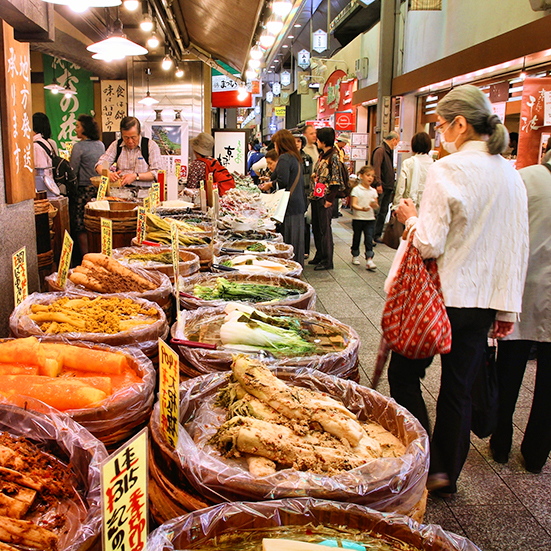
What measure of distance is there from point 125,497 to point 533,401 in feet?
9.28

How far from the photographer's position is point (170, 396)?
1.56 meters

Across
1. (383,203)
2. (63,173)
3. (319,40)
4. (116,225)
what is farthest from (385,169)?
(319,40)

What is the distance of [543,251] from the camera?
3.07m

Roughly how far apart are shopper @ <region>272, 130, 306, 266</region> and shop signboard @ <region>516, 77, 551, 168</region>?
2860 millimetres

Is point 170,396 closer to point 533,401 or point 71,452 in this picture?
point 71,452

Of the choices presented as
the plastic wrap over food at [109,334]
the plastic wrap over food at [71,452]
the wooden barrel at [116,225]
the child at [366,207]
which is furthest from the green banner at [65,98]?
the plastic wrap over food at [71,452]

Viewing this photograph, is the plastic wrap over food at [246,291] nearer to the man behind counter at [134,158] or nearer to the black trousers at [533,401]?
the black trousers at [533,401]

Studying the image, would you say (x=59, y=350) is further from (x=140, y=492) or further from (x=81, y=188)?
(x=81, y=188)

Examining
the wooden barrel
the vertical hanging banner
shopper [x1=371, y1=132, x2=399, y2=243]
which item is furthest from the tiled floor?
the vertical hanging banner

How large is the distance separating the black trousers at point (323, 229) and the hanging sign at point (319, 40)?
14.8 m

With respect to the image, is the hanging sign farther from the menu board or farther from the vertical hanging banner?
the menu board

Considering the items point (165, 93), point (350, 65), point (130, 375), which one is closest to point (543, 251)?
point (130, 375)

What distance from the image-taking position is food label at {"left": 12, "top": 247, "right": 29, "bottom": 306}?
2539mm

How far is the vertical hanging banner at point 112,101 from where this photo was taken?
13.7 m
